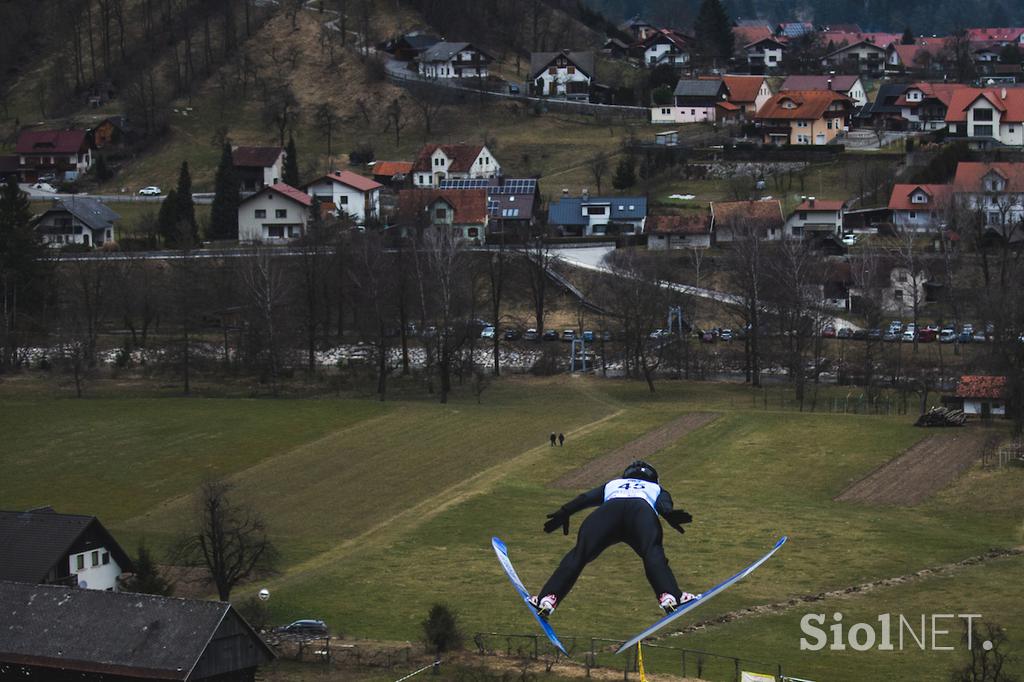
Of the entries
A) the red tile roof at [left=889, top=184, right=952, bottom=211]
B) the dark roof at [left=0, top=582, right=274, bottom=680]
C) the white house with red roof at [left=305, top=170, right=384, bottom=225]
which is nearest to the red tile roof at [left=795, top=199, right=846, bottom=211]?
the red tile roof at [left=889, top=184, right=952, bottom=211]

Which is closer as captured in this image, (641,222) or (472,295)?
(472,295)

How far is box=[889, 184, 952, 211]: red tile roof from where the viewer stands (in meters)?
96.2

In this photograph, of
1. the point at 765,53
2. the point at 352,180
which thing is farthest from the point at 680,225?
the point at 765,53

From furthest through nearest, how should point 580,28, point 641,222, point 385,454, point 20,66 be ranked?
point 580,28, point 20,66, point 641,222, point 385,454

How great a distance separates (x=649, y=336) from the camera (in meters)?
79.2

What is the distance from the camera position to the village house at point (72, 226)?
98188 mm

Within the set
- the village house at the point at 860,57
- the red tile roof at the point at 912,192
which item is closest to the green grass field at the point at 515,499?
the red tile roof at the point at 912,192

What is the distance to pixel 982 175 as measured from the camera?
97.4m

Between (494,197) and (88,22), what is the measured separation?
42.8 meters

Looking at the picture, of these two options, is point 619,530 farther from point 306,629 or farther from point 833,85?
point 833,85

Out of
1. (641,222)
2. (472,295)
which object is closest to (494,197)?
(641,222)

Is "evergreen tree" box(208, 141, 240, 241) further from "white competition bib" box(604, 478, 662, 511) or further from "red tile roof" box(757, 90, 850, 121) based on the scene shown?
"white competition bib" box(604, 478, 662, 511)

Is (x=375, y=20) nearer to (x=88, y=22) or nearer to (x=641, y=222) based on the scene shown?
(x=88, y=22)

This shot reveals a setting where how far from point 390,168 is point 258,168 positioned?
753cm
